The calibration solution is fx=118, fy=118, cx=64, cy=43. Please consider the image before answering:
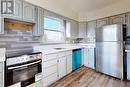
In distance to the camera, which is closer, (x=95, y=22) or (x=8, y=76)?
(x=8, y=76)

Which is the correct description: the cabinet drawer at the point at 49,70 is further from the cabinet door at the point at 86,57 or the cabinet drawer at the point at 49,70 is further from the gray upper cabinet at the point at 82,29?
the gray upper cabinet at the point at 82,29

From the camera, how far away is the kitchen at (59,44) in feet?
7.38

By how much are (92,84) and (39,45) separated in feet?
5.92

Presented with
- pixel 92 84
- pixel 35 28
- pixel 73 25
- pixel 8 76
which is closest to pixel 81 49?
pixel 73 25

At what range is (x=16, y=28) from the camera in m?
2.73

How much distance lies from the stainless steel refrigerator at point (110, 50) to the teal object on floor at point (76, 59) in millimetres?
802

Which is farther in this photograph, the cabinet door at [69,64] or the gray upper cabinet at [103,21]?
the gray upper cabinet at [103,21]

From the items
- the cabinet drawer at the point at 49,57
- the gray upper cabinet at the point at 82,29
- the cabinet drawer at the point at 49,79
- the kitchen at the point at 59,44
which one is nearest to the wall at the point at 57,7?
the kitchen at the point at 59,44

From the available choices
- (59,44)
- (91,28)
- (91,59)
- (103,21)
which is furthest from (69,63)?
(103,21)

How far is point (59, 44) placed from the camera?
4418mm

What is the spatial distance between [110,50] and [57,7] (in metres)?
2.23

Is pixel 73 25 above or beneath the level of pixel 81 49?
above

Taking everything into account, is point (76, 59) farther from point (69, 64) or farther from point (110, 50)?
point (110, 50)

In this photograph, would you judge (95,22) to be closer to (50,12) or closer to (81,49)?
(81,49)
